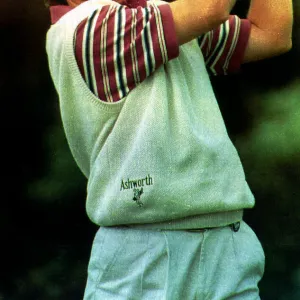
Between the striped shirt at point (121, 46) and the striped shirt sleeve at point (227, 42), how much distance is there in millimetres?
246

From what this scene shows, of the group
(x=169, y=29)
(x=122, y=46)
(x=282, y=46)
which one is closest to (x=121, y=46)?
(x=122, y=46)

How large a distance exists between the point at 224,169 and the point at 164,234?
19 centimetres

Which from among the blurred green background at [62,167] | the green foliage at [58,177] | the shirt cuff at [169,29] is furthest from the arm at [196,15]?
the green foliage at [58,177]

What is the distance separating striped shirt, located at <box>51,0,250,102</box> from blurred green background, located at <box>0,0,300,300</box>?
3.07ft

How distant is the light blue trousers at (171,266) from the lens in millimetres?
1768

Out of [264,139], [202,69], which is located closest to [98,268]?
[202,69]

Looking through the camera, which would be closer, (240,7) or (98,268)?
(98,268)

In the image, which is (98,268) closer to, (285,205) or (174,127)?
(174,127)

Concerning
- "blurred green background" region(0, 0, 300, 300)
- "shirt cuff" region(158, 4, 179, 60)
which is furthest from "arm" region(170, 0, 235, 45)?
"blurred green background" region(0, 0, 300, 300)

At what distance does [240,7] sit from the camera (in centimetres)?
264

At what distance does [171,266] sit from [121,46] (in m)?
0.47

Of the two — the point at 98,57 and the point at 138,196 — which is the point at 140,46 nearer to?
the point at 98,57

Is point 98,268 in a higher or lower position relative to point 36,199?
higher

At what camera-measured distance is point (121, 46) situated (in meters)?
1.75
